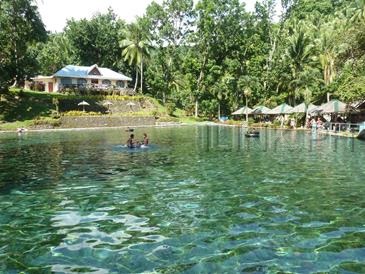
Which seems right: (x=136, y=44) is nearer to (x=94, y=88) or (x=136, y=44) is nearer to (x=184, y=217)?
(x=94, y=88)

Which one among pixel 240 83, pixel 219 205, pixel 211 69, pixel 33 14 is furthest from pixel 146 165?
pixel 211 69

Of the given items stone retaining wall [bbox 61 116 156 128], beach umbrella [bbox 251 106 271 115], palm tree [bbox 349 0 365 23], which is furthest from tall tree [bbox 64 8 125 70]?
palm tree [bbox 349 0 365 23]

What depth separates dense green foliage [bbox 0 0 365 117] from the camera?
68.2m

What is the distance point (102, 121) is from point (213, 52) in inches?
1211

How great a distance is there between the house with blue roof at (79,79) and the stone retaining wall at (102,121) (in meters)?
12.8

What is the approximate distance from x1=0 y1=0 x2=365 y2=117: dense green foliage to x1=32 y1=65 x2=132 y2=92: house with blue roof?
4613 mm

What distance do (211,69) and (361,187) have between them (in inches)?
2608

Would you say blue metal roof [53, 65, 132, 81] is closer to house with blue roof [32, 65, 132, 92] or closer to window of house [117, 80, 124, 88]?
house with blue roof [32, 65, 132, 92]

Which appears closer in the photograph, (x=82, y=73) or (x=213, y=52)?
(x=82, y=73)

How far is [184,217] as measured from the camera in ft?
39.7

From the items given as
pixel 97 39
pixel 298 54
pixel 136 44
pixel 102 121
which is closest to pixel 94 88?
pixel 102 121

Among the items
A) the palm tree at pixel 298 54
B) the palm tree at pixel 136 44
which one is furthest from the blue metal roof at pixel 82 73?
the palm tree at pixel 298 54

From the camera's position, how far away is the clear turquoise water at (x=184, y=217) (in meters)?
8.82

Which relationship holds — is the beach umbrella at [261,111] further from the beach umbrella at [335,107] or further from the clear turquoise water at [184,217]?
the clear turquoise water at [184,217]
